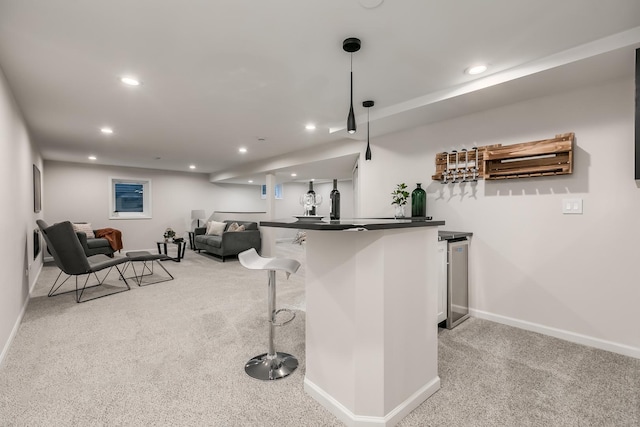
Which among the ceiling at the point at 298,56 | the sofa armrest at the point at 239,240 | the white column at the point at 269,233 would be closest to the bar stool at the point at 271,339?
the ceiling at the point at 298,56

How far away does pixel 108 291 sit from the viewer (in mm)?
4020

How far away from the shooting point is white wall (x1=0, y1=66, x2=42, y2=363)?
238 cm

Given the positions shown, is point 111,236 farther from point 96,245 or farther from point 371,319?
point 371,319

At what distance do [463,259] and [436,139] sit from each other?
4.61 feet

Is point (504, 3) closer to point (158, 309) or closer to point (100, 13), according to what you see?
point (100, 13)

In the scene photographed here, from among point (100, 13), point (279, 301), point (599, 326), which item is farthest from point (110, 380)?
point (599, 326)

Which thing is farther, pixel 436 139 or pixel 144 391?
pixel 436 139

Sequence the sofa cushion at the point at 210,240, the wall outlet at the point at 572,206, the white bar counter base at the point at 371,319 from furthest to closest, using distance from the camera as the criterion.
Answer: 1. the sofa cushion at the point at 210,240
2. the wall outlet at the point at 572,206
3. the white bar counter base at the point at 371,319

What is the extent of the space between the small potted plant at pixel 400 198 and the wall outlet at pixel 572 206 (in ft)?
4.83

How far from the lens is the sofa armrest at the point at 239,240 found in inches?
243

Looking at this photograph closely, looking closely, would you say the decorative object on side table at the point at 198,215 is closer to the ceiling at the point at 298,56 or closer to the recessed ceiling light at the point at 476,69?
the ceiling at the point at 298,56

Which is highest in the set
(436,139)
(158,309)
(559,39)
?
(559,39)

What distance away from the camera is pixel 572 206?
2547mm

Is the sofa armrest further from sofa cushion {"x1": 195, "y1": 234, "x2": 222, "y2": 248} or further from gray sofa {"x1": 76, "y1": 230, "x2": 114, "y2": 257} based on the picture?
gray sofa {"x1": 76, "y1": 230, "x2": 114, "y2": 257}
